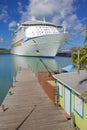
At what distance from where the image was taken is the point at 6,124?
44.7ft

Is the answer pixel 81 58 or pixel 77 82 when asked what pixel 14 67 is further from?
pixel 81 58

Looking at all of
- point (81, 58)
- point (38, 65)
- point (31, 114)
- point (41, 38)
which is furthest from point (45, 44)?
point (81, 58)

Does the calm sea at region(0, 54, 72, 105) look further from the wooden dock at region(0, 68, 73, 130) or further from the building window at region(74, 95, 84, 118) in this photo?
the building window at region(74, 95, 84, 118)

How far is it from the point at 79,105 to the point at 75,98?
29.3 inches

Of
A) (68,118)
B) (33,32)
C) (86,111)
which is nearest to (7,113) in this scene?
(68,118)

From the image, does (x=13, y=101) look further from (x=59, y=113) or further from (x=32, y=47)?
(x=32, y=47)

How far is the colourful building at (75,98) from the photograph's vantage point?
37.9ft

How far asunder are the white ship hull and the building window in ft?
247

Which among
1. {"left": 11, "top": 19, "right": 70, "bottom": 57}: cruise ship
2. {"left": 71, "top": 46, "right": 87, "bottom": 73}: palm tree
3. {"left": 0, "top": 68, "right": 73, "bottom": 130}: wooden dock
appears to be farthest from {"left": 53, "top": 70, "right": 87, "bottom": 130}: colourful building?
{"left": 11, "top": 19, "right": 70, "bottom": 57}: cruise ship

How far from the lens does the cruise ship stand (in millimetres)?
89375

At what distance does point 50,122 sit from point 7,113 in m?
3.53

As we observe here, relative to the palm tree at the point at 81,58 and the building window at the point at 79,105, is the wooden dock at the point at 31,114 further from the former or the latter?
the palm tree at the point at 81,58

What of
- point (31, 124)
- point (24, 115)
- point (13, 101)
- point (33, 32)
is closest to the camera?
point (31, 124)

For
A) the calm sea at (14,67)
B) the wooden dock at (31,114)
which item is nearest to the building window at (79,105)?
the wooden dock at (31,114)
